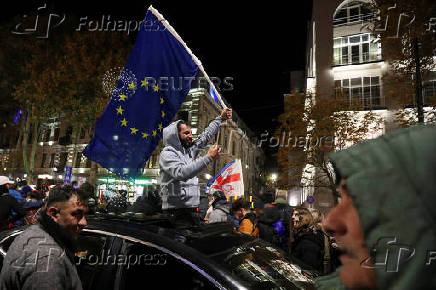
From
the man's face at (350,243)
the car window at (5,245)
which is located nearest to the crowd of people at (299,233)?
the car window at (5,245)

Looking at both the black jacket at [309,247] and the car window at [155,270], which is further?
the black jacket at [309,247]

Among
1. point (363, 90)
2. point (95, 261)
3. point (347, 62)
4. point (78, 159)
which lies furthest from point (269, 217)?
point (78, 159)

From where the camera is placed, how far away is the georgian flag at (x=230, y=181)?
922 cm

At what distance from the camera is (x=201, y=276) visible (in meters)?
2.08

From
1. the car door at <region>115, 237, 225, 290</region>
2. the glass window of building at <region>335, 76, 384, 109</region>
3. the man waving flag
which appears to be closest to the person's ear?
the car door at <region>115, 237, 225, 290</region>

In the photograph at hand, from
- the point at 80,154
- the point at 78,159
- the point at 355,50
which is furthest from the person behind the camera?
the point at 80,154

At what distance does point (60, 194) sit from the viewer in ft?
8.24

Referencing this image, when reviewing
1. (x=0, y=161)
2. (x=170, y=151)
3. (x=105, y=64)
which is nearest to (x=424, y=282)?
(x=170, y=151)

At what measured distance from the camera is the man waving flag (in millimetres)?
4270

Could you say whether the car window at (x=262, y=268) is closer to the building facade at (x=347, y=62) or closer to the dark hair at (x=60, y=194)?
the dark hair at (x=60, y=194)

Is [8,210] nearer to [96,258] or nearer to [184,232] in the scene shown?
[96,258]

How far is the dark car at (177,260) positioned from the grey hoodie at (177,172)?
1.86 feet

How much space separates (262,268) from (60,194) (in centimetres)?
181

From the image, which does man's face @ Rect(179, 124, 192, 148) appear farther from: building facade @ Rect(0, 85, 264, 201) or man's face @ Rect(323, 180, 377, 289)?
→ building facade @ Rect(0, 85, 264, 201)
